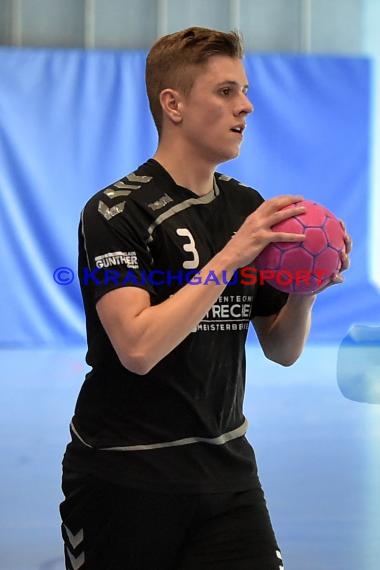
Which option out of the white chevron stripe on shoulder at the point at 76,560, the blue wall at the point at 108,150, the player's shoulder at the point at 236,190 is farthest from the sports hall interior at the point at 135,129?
the white chevron stripe on shoulder at the point at 76,560

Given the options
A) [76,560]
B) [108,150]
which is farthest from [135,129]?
[76,560]

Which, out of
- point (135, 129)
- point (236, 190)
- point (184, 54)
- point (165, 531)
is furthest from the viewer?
point (135, 129)

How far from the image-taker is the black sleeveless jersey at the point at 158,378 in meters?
1.92

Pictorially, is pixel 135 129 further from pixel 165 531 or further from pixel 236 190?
pixel 165 531

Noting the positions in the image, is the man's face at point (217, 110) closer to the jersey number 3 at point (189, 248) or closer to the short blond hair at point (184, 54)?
the short blond hair at point (184, 54)

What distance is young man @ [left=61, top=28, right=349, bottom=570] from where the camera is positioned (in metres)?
1.92

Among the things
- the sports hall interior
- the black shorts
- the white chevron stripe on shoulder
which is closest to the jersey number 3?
the black shorts

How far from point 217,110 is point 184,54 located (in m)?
0.15

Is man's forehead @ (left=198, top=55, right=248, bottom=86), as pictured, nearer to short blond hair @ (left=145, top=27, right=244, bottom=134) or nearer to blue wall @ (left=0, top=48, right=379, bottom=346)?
short blond hair @ (left=145, top=27, right=244, bottom=134)

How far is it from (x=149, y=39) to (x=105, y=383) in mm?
8354

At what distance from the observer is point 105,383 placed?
1.97 m

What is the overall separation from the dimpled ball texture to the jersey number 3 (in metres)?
0.13

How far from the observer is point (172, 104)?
205 cm

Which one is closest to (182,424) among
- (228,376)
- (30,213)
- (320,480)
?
(228,376)
